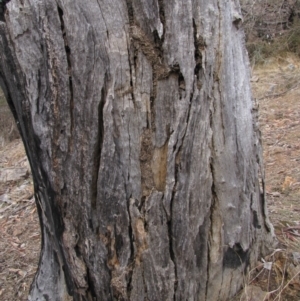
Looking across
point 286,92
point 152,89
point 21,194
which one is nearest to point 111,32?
point 152,89

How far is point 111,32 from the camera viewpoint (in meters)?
1.53

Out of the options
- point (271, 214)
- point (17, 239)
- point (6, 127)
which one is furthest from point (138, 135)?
point (6, 127)

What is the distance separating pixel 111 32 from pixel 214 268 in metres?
1.12

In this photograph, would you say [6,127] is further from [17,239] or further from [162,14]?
[162,14]

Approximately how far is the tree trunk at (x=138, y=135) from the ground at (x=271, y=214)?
0.25 m

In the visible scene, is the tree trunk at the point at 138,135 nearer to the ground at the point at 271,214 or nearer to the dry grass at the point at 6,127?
the ground at the point at 271,214

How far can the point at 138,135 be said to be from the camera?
163 centimetres

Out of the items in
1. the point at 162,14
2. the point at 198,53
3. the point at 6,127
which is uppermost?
the point at 162,14

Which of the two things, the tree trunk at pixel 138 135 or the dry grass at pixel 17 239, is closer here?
the tree trunk at pixel 138 135

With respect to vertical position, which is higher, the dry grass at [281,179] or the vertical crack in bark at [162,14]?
the vertical crack in bark at [162,14]

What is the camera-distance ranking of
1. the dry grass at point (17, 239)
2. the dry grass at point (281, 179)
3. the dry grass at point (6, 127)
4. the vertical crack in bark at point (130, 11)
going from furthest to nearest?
the dry grass at point (6, 127), the dry grass at point (17, 239), the dry grass at point (281, 179), the vertical crack in bark at point (130, 11)

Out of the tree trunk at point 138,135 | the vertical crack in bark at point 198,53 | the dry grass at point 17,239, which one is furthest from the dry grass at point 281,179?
the dry grass at point 17,239

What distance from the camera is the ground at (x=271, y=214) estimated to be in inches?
79.1

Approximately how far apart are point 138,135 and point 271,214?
144cm
